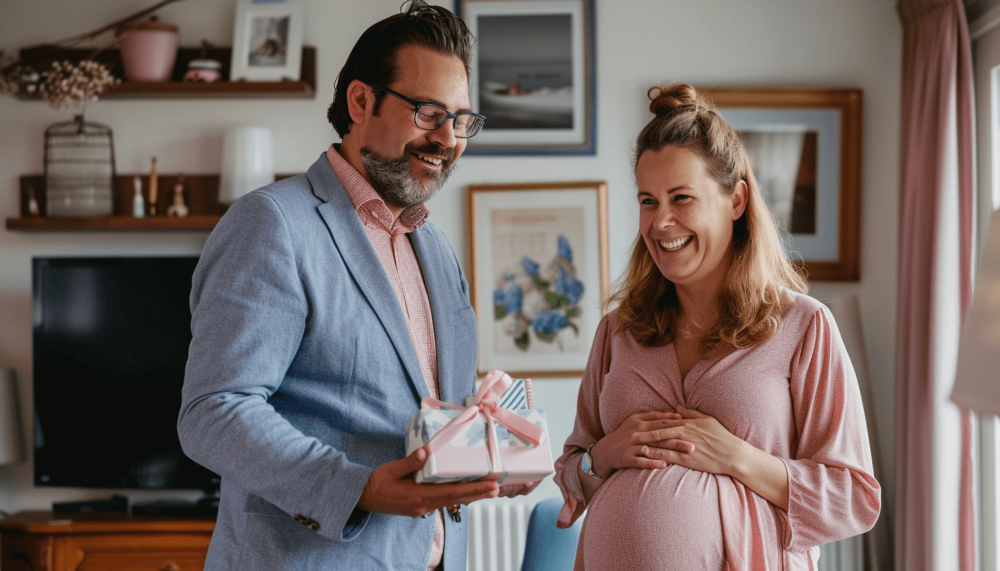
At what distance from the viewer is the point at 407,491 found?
3.45ft

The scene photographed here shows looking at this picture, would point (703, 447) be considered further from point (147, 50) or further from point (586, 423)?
point (147, 50)

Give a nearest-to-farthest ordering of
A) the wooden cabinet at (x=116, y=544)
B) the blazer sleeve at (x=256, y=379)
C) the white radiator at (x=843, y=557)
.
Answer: the blazer sleeve at (x=256, y=379), the wooden cabinet at (x=116, y=544), the white radiator at (x=843, y=557)

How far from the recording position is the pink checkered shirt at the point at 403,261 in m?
1.36

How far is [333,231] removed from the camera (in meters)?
1.26

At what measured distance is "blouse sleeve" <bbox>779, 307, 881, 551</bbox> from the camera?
4.40ft

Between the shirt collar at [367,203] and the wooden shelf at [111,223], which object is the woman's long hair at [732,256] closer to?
the shirt collar at [367,203]

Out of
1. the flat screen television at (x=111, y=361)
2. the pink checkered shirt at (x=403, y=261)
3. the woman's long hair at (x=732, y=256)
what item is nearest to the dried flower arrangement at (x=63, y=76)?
the flat screen television at (x=111, y=361)

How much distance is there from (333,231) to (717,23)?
2.27m

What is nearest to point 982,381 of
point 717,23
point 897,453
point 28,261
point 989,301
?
point 989,301

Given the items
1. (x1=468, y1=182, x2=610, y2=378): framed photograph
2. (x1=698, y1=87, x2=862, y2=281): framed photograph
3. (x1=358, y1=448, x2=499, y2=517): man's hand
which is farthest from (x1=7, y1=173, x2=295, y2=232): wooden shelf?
(x1=358, y1=448, x2=499, y2=517): man's hand

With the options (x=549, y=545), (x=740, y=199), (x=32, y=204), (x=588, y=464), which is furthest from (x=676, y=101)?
(x=32, y=204)

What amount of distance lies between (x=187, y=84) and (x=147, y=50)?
19 cm

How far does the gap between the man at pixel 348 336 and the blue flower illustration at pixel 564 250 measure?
4.82 feet

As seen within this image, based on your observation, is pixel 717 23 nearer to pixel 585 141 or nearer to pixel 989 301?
pixel 585 141
